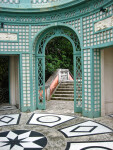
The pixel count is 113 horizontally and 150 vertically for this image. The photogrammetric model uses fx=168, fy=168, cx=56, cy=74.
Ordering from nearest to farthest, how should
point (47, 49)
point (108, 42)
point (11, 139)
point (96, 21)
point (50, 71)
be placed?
point (11, 139), point (108, 42), point (96, 21), point (50, 71), point (47, 49)

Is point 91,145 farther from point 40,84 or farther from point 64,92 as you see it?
point 64,92

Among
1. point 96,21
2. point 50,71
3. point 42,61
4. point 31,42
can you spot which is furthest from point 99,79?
point 50,71

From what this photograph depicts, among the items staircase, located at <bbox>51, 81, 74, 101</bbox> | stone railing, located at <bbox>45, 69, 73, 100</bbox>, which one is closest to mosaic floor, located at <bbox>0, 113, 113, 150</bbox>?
staircase, located at <bbox>51, 81, 74, 101</bbox>

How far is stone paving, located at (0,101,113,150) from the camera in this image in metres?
3.80

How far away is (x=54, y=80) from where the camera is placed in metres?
10.5

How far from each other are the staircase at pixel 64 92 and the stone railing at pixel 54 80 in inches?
11.0

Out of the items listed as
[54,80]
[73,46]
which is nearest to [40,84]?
[73,46]

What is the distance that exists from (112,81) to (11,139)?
429cm

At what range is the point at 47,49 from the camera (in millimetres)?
12531

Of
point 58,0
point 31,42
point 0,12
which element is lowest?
point 31,42

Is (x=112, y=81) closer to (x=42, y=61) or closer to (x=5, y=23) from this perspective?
(x=42, y=61)

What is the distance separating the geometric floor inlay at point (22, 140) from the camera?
146 inches

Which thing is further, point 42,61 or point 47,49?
point 47,49

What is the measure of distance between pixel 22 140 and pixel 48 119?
1893 millimetres
